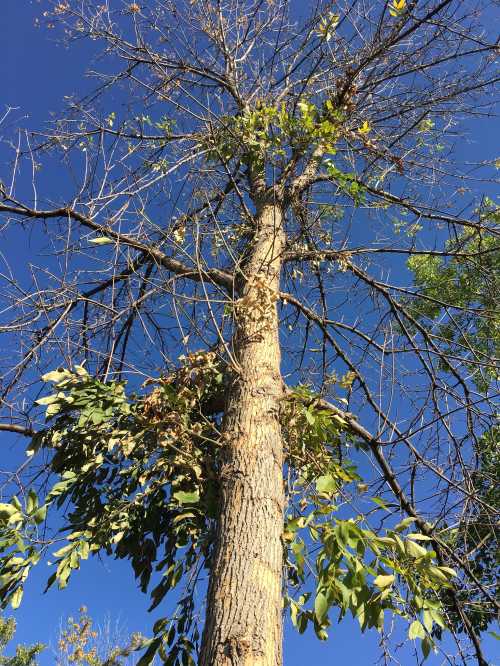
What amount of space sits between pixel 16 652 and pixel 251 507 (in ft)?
40.9

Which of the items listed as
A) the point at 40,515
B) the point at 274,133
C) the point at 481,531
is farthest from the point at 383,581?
the point at 274,133

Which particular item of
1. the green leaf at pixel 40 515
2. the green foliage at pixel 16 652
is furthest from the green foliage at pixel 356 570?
the green foliage at pixel 16 652

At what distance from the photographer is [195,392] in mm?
2354

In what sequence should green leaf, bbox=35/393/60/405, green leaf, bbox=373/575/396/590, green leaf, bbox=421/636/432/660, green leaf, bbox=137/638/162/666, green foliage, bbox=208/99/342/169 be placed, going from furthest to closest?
1. green foliage, bbox=208/99/342/169
2. green leaf, bbox=35/393/60/405
3. green leaf, bbox=137/638/162/666
4. green leaf, bbox=421/636/432/660
5. green leaf, bbox=373/575/396/590

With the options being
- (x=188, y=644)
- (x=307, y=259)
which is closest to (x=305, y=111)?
(x=307, y=259)

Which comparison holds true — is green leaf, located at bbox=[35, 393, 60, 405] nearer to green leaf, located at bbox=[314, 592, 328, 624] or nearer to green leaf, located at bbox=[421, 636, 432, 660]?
green leaf, located at bbox=[314, 592, 328, 624]

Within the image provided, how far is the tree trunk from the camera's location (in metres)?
1.43

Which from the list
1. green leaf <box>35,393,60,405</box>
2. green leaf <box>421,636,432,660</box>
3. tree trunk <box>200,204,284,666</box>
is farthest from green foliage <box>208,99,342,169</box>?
green leaf <box>421,636,432,660</box>

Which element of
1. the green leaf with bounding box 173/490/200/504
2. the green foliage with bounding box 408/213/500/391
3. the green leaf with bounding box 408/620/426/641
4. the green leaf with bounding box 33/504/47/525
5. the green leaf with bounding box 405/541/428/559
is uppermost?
the green foliage with bounding box 408/213/500/391

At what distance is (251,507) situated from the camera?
5.72 feet

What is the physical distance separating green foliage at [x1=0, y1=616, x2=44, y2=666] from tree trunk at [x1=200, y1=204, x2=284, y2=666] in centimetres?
1125

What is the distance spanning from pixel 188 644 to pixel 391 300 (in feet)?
7.41

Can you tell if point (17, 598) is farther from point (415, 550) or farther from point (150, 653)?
point (415, 550)

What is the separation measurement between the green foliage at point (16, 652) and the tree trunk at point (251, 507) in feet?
36.9
